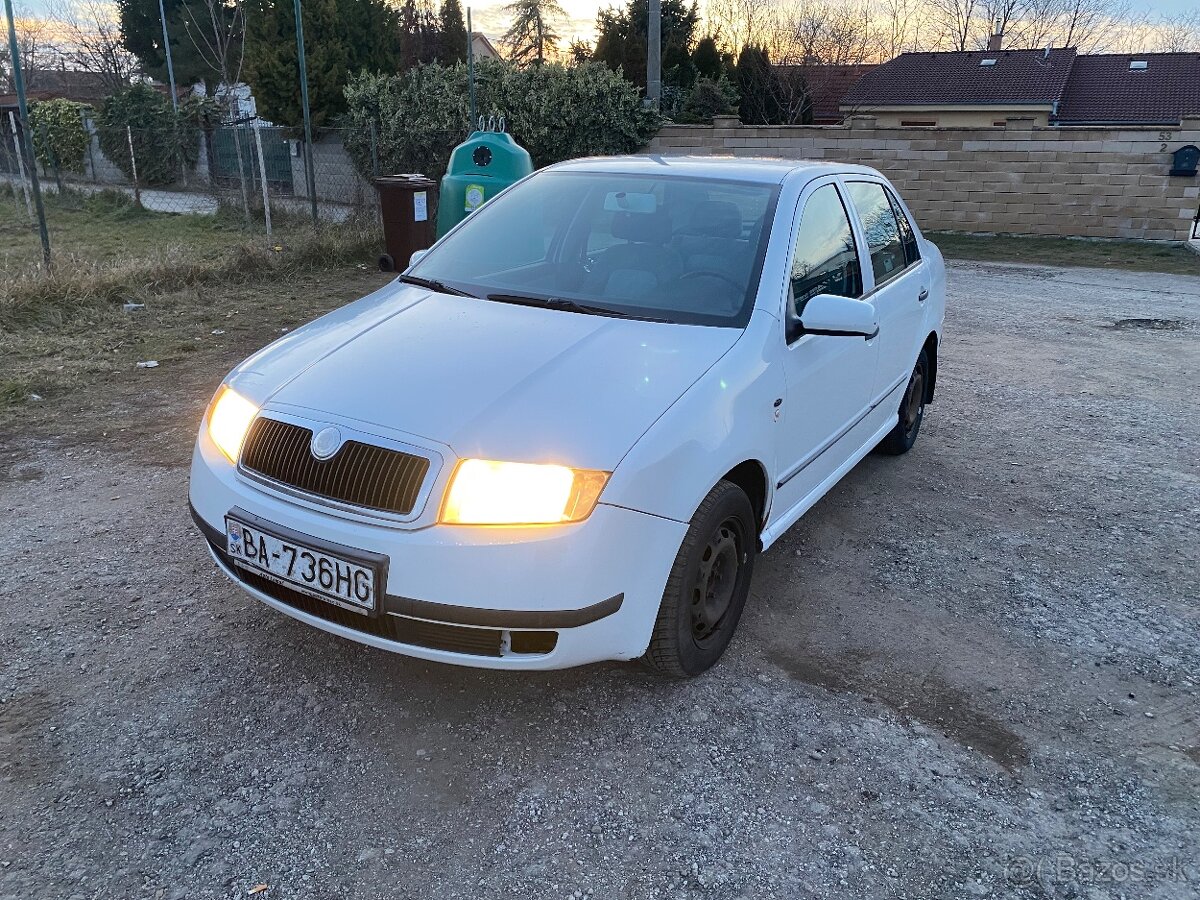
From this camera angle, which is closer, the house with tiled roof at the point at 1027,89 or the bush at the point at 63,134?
the bush at the point at 63,134

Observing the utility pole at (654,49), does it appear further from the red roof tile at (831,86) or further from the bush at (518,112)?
the red roof tile at (831,86)

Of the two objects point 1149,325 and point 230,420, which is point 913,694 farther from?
point 1149,325

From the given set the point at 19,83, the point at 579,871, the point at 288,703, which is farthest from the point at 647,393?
the point at 19,83

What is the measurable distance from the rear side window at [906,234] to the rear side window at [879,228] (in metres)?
0.06

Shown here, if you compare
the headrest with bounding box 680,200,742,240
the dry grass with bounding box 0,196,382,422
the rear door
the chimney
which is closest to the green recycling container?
the dry grass with bounding box 0,196,382,422

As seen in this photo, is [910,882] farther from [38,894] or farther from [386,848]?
[38,894]

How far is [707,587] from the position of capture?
2.85 meters

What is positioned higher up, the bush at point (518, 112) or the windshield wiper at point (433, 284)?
the bush at point (518, 112)

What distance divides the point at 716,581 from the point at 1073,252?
45.2 feet

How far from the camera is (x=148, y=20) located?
34.1 m

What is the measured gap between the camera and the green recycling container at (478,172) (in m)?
9.00

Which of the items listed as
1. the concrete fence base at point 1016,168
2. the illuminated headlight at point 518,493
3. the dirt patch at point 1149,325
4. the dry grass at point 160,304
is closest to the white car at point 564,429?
the illuminated headlight at point 518,493

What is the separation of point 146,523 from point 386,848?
7.76ft

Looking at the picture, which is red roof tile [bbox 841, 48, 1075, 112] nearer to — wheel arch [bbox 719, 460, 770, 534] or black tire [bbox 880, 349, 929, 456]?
black tire [bbox 880, 349, 929, 456]
